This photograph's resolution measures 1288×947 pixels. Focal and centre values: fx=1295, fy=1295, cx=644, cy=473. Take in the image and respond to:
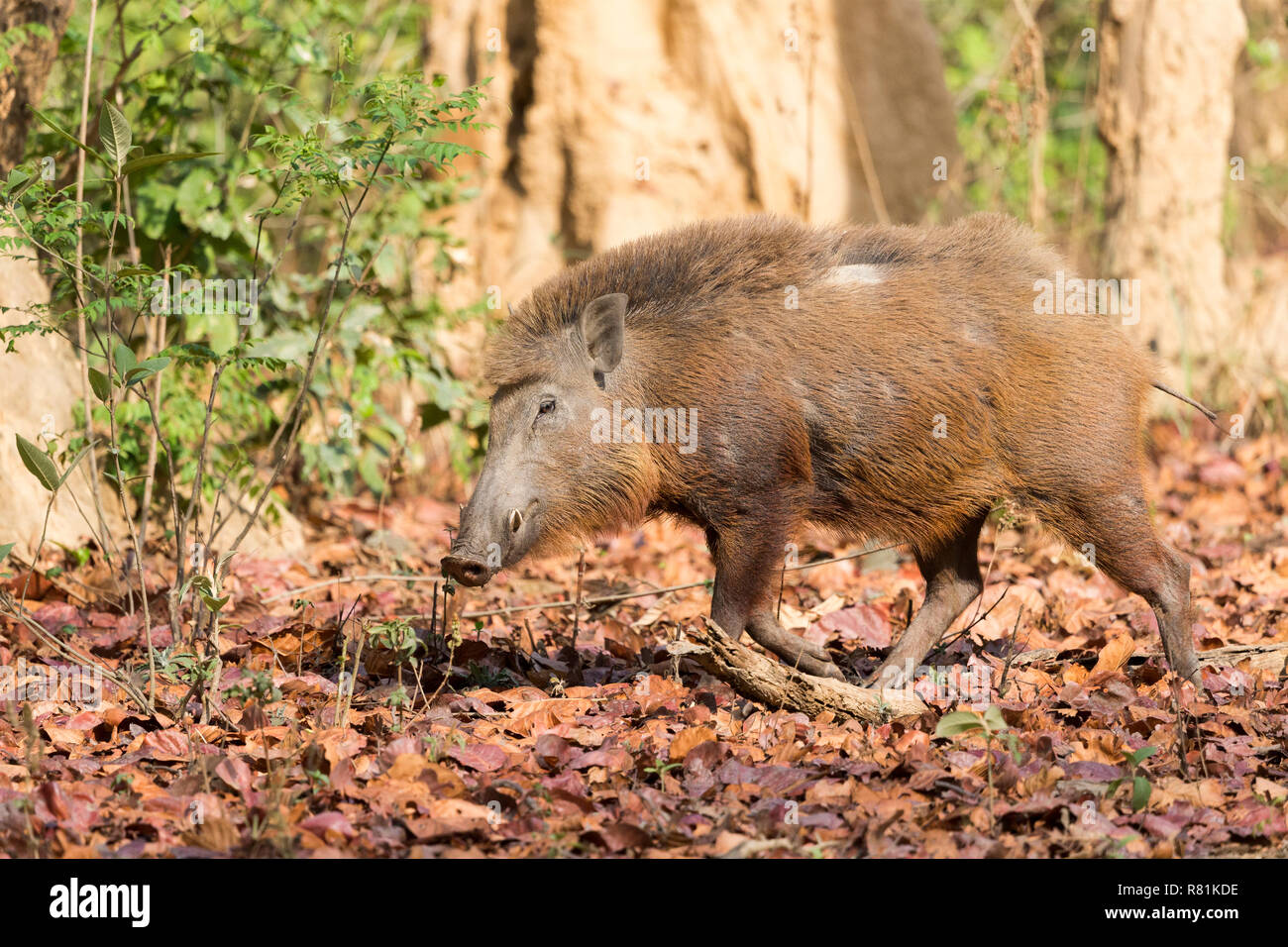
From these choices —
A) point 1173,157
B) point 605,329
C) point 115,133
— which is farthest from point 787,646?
point 1173,157

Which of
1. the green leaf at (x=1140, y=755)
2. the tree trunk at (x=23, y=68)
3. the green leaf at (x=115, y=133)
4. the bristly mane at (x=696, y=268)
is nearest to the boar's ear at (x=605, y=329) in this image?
the bristly mane at (x=696, y=268)

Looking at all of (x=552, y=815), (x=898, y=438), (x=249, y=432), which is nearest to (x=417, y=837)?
(x=552, y=815)

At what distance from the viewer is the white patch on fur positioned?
508 centimetres

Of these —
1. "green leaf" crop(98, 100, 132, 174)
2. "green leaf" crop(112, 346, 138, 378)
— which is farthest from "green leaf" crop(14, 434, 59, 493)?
"green leaf" crop(98, 100, 132, 174)

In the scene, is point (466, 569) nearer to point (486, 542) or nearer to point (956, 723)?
point (486, 542)

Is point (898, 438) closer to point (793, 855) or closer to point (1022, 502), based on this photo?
point (1022, 502)

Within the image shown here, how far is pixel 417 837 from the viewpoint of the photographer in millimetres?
3496

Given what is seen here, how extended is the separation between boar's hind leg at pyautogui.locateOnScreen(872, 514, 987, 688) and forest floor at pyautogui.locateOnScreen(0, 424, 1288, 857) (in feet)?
0.55

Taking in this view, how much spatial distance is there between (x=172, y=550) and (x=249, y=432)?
132cm

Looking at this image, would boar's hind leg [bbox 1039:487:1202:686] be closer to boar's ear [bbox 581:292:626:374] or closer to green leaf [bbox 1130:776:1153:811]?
green leaf [bbox 1130:776:1153:811]

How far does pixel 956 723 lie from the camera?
3916 mm

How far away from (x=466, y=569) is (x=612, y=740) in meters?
0.81

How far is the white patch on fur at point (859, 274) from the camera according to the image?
5082 millimetres
